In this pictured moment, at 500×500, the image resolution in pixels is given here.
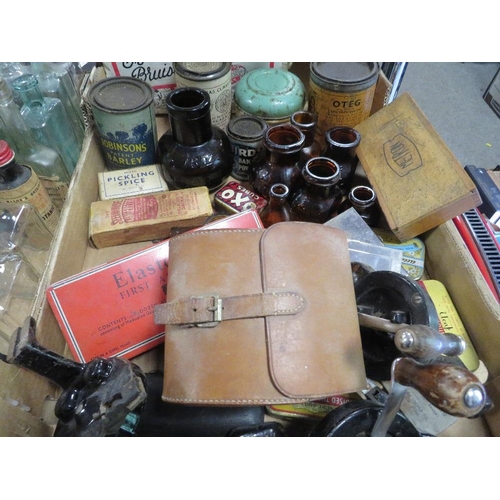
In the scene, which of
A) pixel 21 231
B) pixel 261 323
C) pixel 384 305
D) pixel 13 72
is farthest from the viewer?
pixel 13 72

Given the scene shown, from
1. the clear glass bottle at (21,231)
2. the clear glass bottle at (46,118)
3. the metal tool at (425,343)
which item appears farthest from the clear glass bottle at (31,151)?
the metal tool at (425,343)

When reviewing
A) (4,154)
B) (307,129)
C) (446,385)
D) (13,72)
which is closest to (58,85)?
(13,72)

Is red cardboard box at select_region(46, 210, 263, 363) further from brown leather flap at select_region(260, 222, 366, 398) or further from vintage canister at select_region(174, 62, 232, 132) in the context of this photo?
vintage canister at select_region(174, 62, 232, 132)

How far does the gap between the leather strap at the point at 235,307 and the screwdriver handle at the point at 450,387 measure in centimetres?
17

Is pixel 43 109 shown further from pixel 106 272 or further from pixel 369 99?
pixel 369 99

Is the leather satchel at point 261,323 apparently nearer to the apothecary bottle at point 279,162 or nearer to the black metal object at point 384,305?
the black metal object at point 384,305

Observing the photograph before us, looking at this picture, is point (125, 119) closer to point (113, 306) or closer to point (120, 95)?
point (120, 95)

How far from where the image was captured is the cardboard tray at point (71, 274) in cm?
58

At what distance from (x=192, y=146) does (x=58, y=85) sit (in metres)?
0.33

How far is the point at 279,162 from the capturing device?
2.72ft

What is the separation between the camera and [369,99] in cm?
91

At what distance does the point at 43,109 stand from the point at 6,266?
1.10ft

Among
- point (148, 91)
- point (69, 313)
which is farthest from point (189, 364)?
point (148, 91)

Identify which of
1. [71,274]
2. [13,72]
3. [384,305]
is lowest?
[71,274]
